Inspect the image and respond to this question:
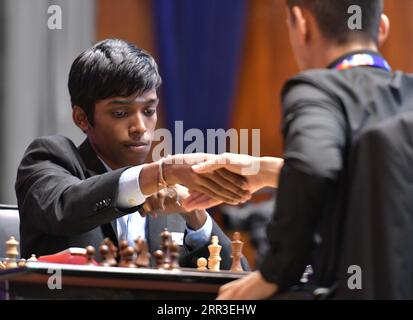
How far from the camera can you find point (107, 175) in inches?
113

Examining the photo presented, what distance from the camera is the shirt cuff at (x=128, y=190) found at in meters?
2.80

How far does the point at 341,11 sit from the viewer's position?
6.97 ft

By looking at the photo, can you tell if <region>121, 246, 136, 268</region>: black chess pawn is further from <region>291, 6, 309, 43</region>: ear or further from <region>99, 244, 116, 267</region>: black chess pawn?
<region>291, 6, 309, 43</region>: ear

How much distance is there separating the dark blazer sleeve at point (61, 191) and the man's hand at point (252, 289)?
868 millimetres

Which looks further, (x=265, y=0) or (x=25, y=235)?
(x=265, y=0)

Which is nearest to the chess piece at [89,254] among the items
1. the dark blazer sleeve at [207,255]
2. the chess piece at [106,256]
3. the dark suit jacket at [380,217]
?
the chess piece at [106,256]

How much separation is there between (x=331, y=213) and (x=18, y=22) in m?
3.73

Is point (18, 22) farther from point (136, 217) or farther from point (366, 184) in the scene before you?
point (366, 184)

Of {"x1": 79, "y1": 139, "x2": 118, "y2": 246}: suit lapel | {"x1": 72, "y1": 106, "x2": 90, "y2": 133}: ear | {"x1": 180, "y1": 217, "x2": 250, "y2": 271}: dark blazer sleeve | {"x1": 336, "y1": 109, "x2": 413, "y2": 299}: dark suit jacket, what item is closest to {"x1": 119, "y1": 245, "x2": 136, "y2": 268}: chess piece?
{"x1": 336, "y1": 109, "x2": 413, "y2": 299}: dark suit jacket

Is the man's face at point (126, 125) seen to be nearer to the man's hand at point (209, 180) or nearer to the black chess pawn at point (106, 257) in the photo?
the man's hand at point (209, 180)

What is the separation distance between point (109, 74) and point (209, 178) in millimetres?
582

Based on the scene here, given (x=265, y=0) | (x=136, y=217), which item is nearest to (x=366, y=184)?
(x=136, y=217)

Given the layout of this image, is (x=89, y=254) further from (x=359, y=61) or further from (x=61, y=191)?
(x=359, y=61)

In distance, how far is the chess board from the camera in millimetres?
2162
